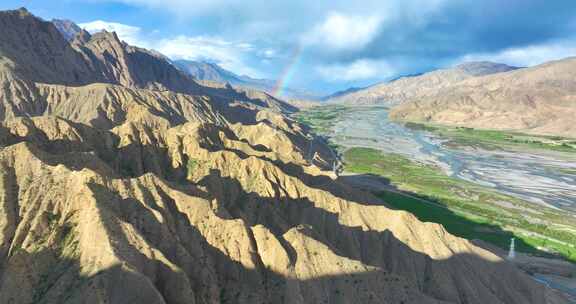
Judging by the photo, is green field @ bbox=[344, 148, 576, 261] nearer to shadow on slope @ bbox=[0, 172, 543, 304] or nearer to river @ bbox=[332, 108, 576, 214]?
river @ bbox=[332, 108, 576, 214]

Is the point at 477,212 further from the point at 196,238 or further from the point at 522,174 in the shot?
the point at 196,238

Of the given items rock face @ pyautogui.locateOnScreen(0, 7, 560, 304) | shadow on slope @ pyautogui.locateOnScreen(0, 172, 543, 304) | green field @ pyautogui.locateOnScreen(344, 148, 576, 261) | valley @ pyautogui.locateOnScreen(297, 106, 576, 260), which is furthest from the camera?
valley @ pyautogui.locateOnScreen(297, 106, 576, 260)

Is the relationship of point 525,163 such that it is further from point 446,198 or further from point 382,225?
point 382,225

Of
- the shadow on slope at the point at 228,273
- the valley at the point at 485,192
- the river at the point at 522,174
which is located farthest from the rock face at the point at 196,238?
the river at the point at 522,174

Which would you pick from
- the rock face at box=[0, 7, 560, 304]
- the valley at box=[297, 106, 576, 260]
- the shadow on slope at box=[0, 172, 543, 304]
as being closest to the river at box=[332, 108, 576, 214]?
the valley at box=[297, 106, 576, 260]

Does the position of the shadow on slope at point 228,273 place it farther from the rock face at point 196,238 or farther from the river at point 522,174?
the river at point 522,174

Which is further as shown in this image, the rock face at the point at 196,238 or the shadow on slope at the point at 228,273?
the rock face at the point at 196,238

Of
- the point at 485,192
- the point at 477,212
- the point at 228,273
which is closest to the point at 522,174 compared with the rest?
the point at 485,192
